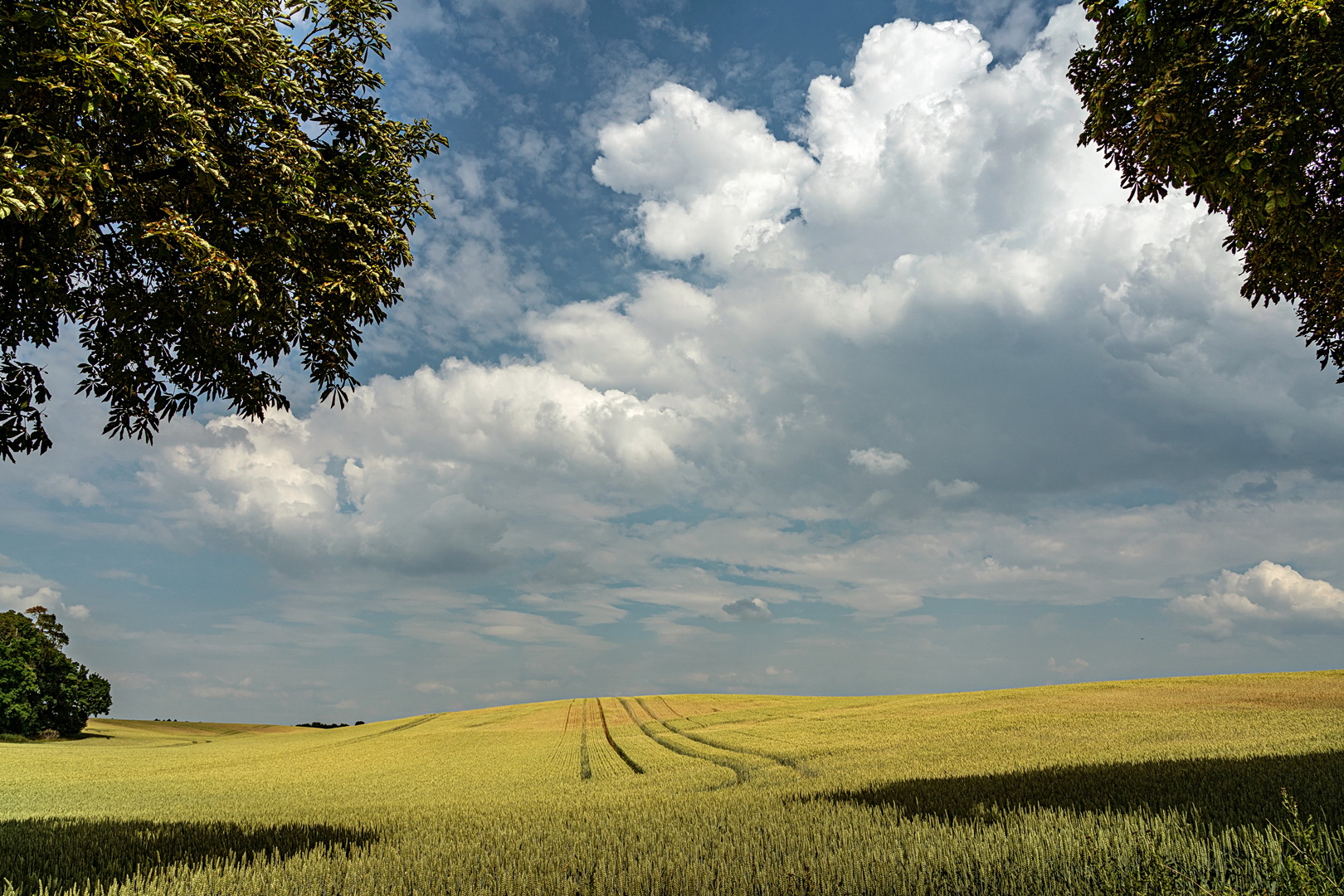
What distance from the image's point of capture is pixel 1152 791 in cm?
1223

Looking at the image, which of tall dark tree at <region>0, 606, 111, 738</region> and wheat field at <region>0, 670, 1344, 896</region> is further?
tall dark tree at <region>0, 606, 111, 738</region>

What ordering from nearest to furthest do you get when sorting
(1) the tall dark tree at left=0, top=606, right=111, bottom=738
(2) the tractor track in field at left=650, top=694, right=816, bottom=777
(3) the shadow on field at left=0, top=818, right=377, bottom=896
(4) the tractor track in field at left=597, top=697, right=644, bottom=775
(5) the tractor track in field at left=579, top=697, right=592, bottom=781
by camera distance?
(3) the shadow on field at left=0, top=818, right=377, bottom=896 → (2) the tractor track in field at left=650, top=694, right=816, bottom=777 → (5) the tractor track in field at left=579, top=697, right=592, bottom=781 → (4) the tractor track in field at left=597, top=697, right=644, bottom=775 → (1) the tall dark tree at left=0, top=606, right=111, bottom=738

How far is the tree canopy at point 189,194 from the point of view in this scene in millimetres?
8477

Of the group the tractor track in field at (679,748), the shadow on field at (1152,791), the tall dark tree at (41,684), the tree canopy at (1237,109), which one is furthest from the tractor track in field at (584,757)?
A: the tall dark tree at (41,684)

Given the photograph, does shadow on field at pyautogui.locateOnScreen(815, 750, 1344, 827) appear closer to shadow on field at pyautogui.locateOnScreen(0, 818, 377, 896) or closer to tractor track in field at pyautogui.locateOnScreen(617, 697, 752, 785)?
tractor track in field at pyautogui.locateOnScreen(617, 697, 752, 785)

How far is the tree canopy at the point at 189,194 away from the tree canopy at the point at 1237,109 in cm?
1247

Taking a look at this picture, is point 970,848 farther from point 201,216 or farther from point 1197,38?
point 201,216

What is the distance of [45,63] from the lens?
844 cm

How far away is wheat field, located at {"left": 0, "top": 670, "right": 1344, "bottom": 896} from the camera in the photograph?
23.7 feet

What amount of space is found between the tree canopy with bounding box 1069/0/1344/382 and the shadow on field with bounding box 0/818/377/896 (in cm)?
1696

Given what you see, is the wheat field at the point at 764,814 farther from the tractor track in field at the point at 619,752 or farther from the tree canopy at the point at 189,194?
the tree canopy at the point at 189,194

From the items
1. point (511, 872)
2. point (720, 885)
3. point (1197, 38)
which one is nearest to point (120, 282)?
point (511, 872)

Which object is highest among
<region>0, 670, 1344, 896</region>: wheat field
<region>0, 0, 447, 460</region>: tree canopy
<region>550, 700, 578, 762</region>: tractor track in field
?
<region>0, 0, 447, 460</region>: tree canopy

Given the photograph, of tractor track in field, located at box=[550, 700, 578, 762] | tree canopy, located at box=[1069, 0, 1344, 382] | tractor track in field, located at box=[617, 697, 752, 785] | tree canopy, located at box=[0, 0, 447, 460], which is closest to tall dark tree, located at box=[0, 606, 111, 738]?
tractor track in field, located at box=[550, 700, 578, 762]
